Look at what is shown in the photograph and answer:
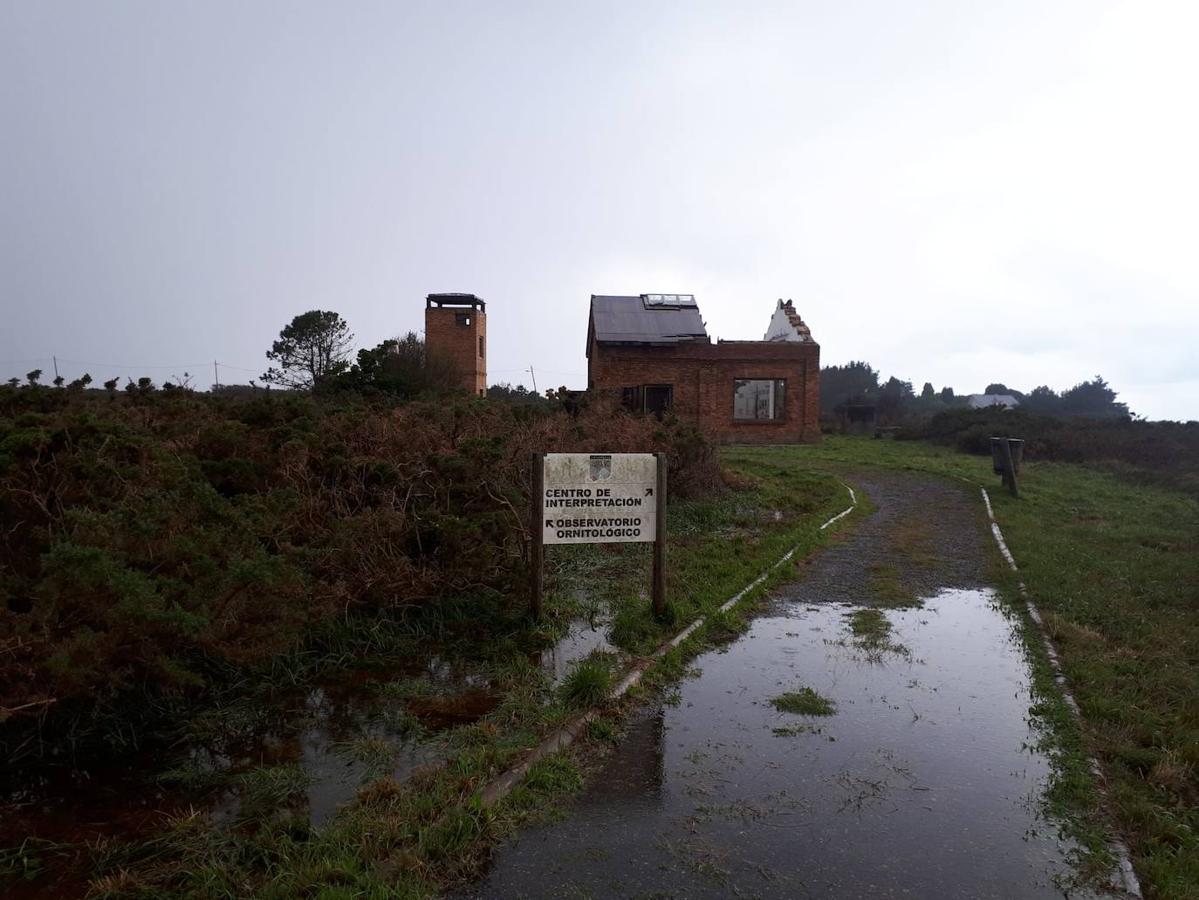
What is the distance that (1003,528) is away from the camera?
38.9 ft

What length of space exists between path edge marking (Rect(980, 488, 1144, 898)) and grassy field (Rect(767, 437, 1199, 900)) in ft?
0.13

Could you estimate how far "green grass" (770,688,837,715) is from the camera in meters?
4.90

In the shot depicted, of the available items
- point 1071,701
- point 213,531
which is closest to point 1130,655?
point 1071,701

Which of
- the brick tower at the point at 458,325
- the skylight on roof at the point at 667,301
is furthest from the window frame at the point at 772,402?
the brick tower at the point at 458,325

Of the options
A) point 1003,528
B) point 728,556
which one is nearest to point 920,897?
point 728,556

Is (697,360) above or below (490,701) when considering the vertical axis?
above

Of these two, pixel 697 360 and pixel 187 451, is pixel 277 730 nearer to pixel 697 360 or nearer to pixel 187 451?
pixel 187 451

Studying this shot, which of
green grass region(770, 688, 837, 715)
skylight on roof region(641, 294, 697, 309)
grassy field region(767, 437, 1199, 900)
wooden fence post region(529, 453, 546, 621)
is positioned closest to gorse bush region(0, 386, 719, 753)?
wooden fence post region(529, 453, 546, 621)

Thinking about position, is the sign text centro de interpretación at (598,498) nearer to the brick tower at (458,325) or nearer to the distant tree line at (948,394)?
the brick tower at (458,325)

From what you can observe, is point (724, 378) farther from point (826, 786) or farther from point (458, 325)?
point (826, 786)

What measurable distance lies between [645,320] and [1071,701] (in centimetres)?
2754

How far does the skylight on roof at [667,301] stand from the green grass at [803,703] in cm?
2882

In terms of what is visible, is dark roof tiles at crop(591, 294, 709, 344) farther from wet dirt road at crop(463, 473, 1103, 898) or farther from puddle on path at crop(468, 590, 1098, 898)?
puddle on path at crop(468, 590, 1098, 898)

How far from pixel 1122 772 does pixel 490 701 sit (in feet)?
11.6
